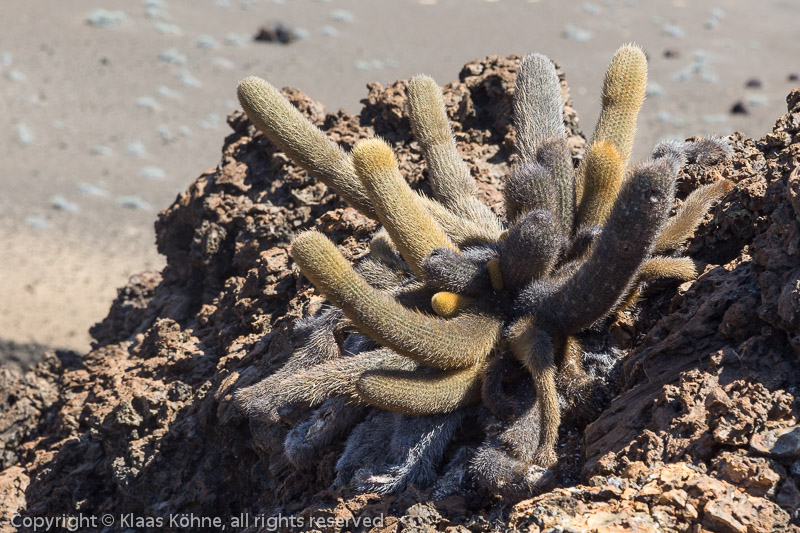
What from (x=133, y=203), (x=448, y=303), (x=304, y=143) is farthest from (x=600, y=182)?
(x=133, y=203)

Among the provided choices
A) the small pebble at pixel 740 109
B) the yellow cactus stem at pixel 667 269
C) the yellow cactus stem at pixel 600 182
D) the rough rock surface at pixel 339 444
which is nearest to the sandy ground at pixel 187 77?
the small pebble at pixel 740 109

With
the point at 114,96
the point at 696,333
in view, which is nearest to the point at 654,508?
the point at 696,333

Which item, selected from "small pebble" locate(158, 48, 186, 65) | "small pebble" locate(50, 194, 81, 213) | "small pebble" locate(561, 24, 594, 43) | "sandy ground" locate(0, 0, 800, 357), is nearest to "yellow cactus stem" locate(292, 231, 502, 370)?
"sandy ground" locate(0, 0, 800, 357)

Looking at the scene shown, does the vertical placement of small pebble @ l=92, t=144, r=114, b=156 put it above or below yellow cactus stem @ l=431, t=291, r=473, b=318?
below

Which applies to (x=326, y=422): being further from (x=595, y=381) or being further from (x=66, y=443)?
(x=66, y=443)

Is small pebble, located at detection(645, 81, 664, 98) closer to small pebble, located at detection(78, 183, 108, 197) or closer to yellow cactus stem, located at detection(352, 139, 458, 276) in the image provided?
small pebble, located at detection(78, 183, 108, 197)

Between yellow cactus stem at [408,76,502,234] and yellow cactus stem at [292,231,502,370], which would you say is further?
yellow cactus stem at [408,76,502,234]
